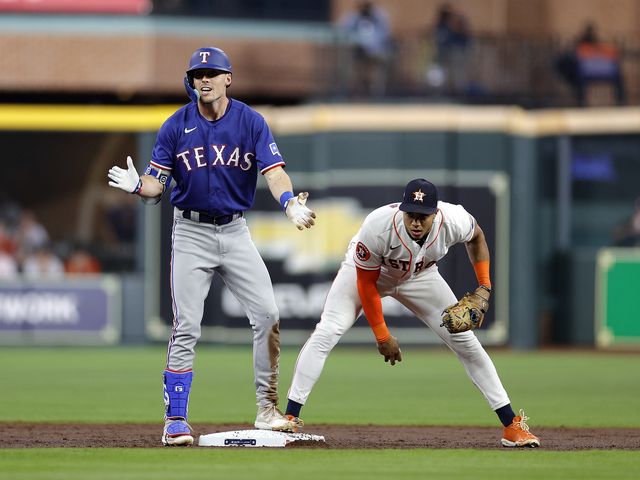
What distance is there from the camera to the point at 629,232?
22.5m

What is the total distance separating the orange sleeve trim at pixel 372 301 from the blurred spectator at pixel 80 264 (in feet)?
47.3

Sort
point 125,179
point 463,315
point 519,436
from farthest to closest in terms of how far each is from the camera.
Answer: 1. point 519,436
2. point 463,315
3. point 125,179

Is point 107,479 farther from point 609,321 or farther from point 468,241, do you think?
point 609,321

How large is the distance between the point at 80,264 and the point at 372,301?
14.7 m

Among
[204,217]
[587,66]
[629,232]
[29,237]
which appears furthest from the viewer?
[29,237]

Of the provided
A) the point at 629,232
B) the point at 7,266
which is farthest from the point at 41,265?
the point at 629,232

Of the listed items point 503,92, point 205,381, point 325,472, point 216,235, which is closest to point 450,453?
point 325,472

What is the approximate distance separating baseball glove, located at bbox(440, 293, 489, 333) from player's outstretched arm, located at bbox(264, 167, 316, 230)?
1085 millimetres

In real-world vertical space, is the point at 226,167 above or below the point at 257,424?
above

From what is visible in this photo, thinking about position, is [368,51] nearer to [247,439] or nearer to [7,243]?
[7,243]

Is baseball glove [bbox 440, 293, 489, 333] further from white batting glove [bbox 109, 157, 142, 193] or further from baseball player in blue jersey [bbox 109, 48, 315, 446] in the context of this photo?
white batting glove [bbox 109, 157, 142, 193]

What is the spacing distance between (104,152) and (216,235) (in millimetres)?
16868

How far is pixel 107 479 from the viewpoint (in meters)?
7.09

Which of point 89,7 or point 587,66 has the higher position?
point 89,7
